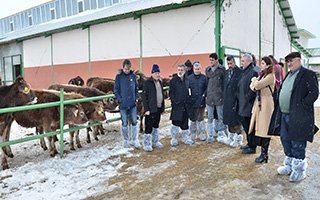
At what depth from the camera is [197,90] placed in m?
6.09

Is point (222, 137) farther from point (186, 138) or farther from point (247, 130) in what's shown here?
point (247, 130)

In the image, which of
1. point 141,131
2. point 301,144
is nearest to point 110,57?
point 141,131

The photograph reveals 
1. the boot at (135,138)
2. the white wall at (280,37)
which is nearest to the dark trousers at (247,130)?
the boot at (135,138)

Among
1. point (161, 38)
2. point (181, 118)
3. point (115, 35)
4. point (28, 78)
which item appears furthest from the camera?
point (28, 78)

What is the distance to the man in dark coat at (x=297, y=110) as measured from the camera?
12.8 feet

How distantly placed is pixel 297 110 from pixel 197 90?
2.42 meters

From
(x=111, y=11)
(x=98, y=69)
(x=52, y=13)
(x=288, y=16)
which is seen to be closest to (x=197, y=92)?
(x=98, y=69)

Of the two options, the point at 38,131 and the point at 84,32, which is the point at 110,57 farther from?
the point at 38,131

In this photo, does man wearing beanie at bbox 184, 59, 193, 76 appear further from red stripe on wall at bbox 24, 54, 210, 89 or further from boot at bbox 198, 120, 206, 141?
red stripe on wall at bbox 24, 54, 210, 89

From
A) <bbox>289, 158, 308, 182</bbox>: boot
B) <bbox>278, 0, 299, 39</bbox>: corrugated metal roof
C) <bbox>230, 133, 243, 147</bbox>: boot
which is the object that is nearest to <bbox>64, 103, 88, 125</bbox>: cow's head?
<bbox>230, 133, 243, 147</bbox>: boot

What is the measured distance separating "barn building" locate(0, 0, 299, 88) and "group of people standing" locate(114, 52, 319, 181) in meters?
4.65

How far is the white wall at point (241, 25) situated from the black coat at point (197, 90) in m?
4.91

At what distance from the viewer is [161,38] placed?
12.0m

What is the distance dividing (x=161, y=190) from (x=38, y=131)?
12.5 ft
